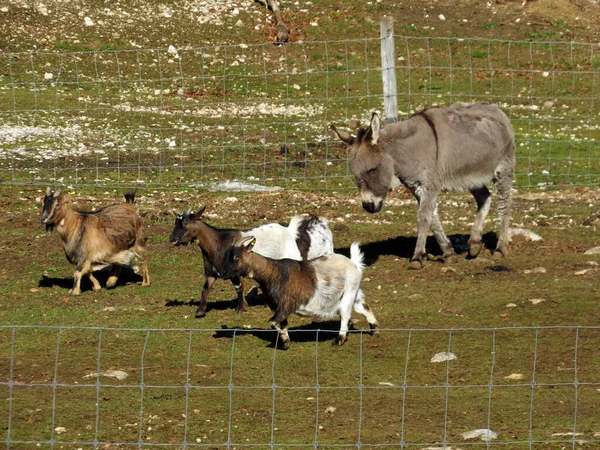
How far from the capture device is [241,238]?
12.3 meters

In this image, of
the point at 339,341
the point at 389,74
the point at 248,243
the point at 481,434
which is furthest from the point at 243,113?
the point at 481,434

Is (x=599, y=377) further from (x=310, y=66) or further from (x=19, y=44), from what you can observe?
(x=19, y=44)

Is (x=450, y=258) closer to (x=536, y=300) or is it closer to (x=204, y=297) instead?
(x=536, y=300)

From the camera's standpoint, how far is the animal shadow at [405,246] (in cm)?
1544

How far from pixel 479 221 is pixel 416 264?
1.32m

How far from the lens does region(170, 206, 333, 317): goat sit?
12.6 meters

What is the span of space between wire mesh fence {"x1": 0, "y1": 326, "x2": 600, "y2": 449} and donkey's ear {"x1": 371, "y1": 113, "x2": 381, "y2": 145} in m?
3.46

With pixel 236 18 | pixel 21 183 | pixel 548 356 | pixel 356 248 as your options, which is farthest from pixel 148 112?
pixel 548 356

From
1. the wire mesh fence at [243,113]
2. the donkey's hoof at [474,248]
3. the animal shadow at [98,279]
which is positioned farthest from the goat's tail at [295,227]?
the wire mesh fence at [243,113]

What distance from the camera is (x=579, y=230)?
652 inches

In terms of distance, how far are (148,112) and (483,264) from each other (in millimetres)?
9907

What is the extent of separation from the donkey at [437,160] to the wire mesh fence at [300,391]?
315cm

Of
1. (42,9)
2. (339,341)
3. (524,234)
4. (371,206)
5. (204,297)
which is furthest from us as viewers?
(42,9)

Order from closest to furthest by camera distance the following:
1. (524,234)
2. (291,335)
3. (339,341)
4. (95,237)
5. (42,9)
A: 1. (339,341)
2. (291,335)
3. (95,237)
4. (524,234)
5. (42,9)
